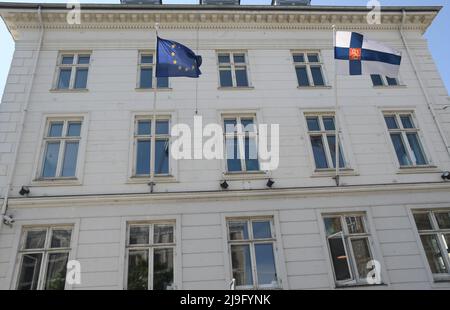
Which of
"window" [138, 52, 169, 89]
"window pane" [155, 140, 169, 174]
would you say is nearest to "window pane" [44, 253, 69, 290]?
"window pane" [155, 140, 169, 174]

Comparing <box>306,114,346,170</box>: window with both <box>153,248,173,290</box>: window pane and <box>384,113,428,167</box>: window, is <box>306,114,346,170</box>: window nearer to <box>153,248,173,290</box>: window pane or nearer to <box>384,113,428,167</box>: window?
<box>384,113,428,167</box>: window

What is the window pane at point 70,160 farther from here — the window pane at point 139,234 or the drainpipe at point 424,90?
the drainpipe at point 424,90

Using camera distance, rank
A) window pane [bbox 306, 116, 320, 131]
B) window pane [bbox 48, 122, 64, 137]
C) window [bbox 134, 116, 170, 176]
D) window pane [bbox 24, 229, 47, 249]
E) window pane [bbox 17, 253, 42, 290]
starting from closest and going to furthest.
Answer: window pane [bbox 17, 253, 42, 290] → window pane [bbox 24, 229, 47, 249] → window [bbox 134, 116, 170, 176] → window pane [bbox 48, 122, 64, 137] → window pane [bbox 306, 116, 320, 131]

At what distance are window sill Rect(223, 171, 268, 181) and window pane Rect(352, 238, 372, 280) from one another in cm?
315

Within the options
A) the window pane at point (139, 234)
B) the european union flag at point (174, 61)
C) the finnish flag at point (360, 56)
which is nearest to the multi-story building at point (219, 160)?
the window pane at point (139, 234)

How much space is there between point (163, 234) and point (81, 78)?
6211 millimetres

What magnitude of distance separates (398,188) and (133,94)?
876 centimetres

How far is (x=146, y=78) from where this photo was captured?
12.1 meters

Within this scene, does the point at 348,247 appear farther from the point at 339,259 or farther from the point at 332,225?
the point at 332,225

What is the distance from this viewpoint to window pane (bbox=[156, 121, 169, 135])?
1112 cm

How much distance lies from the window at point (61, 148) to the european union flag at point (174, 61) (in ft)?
10.9

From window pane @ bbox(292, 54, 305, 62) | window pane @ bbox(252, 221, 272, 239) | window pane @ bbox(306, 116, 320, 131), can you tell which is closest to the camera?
window pane @ bbox(252, 221, 272, 239)
